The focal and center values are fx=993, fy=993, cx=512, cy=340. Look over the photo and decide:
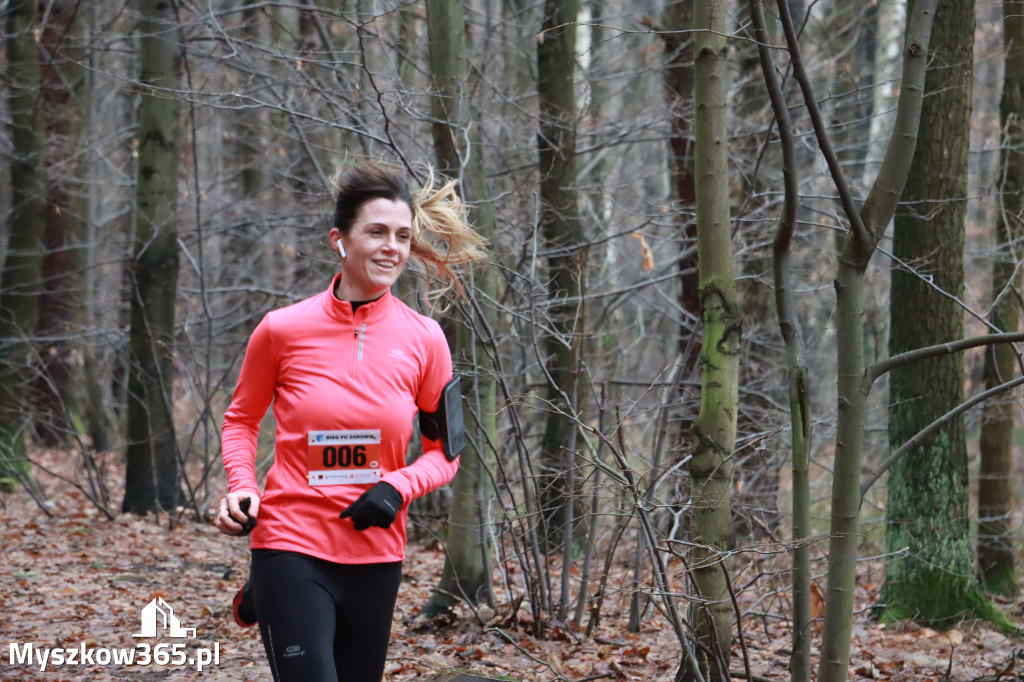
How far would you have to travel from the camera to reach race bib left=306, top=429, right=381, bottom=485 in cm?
302

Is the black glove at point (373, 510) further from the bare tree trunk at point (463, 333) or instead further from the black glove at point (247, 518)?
the bare tree trunk at point (463, 333)

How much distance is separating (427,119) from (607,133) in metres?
3.23

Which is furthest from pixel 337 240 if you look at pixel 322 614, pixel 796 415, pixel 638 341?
pixel 638 341

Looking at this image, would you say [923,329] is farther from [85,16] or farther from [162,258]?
[85,16]

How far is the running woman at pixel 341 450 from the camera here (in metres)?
2.92

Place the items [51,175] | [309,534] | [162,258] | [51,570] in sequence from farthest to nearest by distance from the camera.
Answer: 1. [51,175]
2. [162,258]
3. [51,570]
4. [309,534]

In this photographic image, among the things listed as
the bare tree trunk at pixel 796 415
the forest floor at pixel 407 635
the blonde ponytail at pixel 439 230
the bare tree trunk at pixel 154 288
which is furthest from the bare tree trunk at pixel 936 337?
the bare tree trunk at pixel 154 288

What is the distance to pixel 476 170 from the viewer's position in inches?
244

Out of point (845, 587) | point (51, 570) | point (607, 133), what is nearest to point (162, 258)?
point (51, 570)

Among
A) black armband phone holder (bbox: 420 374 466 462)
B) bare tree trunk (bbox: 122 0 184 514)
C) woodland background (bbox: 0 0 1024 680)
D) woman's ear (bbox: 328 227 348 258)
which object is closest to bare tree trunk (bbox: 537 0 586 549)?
woodland background (bbox: 0 0 1024 680)

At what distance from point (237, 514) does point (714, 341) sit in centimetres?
228

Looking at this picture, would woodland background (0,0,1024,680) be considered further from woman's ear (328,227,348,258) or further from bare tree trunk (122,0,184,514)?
woman's ear (328,227,348,258)

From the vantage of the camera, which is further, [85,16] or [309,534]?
[85,16]

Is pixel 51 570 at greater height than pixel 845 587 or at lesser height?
lesser
